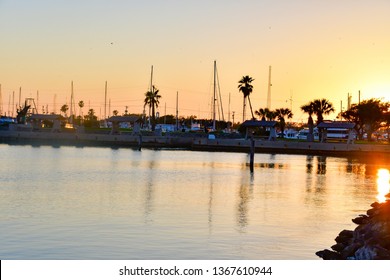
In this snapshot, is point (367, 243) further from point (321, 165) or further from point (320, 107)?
point (320, 107)

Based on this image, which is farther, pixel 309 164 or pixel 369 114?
pixel 369 114

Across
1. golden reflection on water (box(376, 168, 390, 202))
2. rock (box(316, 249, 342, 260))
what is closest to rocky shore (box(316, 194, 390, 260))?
rock (box(316, 249, 342, 260))

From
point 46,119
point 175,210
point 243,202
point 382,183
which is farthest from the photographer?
point 46,119

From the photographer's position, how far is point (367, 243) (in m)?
19.9

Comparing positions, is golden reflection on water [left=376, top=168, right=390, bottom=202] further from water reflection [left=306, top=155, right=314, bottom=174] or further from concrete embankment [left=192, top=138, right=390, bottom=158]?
concrete embankment [left=192, top=138, right=390, bottom=158]

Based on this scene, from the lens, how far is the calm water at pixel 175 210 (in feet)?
77.8

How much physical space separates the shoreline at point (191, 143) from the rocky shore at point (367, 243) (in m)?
60.5

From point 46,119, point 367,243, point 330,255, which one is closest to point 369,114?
point 46,119

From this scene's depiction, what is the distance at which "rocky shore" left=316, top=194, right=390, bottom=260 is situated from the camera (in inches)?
738

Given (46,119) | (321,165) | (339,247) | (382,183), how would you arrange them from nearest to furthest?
(339,247)
(382,183)
(321,165)
(46,119)

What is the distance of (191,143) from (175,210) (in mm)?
67064

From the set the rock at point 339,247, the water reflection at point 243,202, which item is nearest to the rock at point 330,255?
the rock at point 339,247

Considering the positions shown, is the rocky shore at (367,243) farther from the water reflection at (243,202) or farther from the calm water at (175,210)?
the water reflection at (243,202)

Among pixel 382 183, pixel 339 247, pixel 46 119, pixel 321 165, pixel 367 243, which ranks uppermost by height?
pixel 46 119
